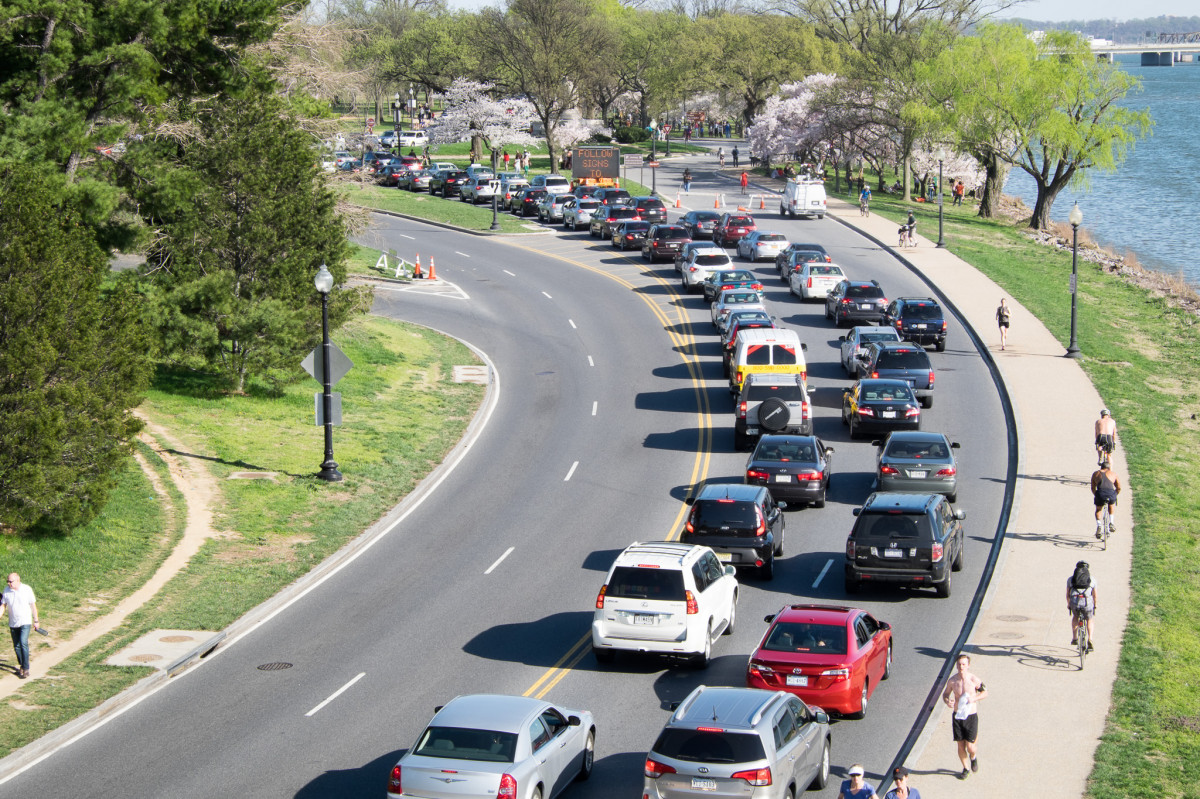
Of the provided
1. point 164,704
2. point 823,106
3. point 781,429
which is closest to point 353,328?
point 781,429

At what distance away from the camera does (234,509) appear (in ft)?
95.9

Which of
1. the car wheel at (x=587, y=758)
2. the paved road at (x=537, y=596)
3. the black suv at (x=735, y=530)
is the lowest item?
the paved road at (x=537, y=596)

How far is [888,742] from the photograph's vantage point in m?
17.5

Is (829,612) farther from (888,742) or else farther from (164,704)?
(164,704)

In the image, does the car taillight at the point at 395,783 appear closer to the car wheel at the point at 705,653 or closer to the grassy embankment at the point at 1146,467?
the car wheel at the point at 705,653

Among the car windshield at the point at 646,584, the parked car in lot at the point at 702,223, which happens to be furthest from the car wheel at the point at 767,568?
the parked car in lot at the point at 702,223

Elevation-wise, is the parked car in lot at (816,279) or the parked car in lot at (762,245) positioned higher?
the parked car in lot at (762,245)

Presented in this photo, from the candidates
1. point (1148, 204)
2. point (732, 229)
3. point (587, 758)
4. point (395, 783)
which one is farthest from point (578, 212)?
point (395, 783)

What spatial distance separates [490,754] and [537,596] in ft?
32.6

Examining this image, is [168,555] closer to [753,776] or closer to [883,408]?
[753,776]

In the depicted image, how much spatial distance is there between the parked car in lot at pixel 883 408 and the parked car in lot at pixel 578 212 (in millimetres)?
39654

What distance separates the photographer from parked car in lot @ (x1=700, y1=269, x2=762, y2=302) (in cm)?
5122

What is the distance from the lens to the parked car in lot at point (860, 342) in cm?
4056

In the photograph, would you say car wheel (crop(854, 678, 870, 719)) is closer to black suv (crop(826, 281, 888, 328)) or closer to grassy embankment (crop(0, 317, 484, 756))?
grassy embankment (crop(0, 317, 484, 756))
